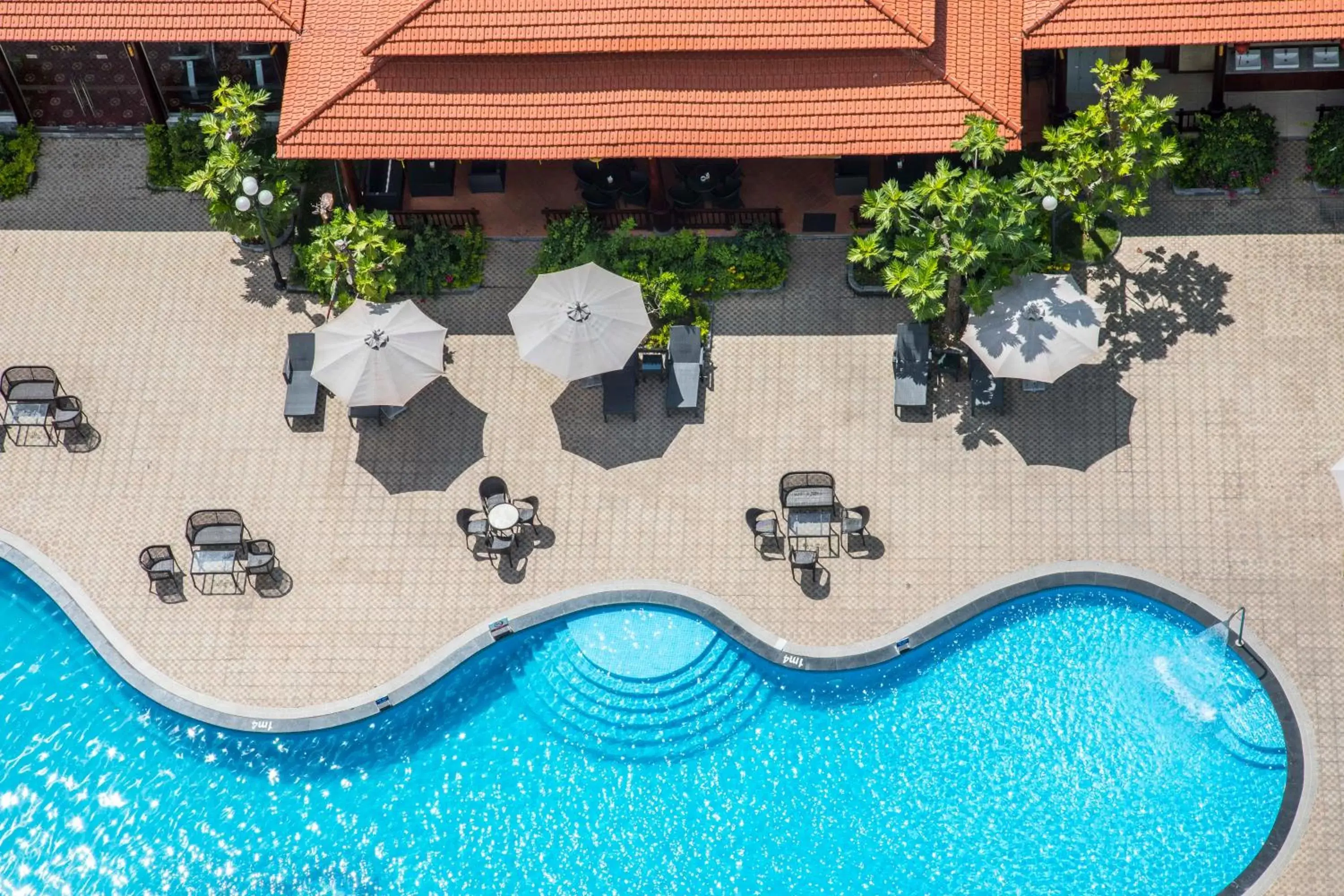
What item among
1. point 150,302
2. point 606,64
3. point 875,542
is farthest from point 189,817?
point 606,64

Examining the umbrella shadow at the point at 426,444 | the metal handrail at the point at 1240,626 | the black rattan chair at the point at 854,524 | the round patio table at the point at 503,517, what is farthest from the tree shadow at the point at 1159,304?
the umbrella shadow at the point at 426,444

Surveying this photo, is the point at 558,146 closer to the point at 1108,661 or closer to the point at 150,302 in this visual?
the point at 150,302

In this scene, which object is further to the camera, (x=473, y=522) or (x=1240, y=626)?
(x=473, y=522)

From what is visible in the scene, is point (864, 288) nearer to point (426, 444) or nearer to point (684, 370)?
point (684, 370)

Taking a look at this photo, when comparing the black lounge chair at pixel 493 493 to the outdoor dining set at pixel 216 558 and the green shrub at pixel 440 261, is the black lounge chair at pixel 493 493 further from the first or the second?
the green shrub at pixel 440 261

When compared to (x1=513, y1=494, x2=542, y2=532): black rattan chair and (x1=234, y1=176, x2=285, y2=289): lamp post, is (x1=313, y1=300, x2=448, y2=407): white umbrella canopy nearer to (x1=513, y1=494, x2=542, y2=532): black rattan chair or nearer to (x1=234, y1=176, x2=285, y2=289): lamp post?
(x1=234, y1=176, x2=285, y2=289): lamp post

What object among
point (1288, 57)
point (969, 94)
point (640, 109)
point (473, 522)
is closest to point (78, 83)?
point (640, 109)
